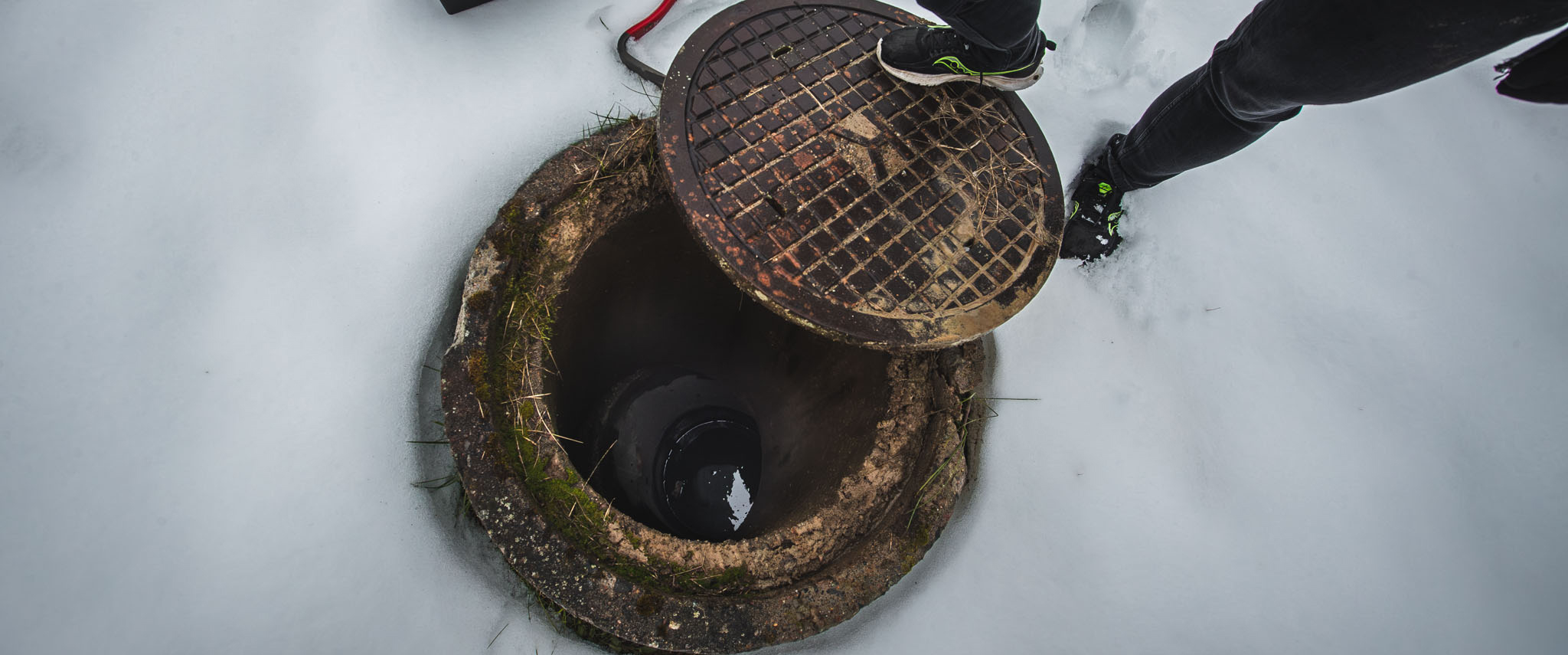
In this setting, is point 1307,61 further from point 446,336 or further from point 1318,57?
point 446,336

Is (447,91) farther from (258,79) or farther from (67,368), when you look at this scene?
(67,368)

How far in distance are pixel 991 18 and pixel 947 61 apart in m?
0.23

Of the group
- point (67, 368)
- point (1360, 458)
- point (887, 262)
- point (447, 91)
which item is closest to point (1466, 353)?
point (1360, 458)

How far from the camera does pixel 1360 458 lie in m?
2.19

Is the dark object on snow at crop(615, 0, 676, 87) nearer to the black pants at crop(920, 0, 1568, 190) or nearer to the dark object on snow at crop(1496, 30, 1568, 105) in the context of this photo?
the black pants at crop(920, 0, 1568, 190)

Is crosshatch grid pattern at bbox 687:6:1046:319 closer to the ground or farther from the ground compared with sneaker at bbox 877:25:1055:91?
closer to the ground

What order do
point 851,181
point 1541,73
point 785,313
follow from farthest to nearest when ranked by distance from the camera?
point 851,181
point 785,313
point 1541,73

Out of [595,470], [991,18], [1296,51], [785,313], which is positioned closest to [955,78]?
[991,18]

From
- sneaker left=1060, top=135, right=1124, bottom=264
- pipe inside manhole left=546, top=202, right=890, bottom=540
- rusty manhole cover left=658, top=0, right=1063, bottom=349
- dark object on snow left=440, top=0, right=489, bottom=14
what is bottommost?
pipe inside manhole left=546, top=202, right=890, bottom=540

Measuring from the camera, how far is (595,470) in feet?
6.62

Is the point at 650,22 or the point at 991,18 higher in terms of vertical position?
the point at 991,18

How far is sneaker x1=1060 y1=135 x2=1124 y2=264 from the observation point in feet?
7.87

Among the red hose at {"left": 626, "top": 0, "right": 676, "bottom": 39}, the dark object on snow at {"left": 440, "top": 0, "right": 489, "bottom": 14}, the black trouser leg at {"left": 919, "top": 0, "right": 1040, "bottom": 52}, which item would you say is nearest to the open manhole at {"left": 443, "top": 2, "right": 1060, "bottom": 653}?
the black trouser leg at {"left": 919, "top": 0, "right": 1040, "bottom": 52}

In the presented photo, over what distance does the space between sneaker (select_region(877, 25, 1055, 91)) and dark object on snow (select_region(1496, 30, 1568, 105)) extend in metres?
1.04
